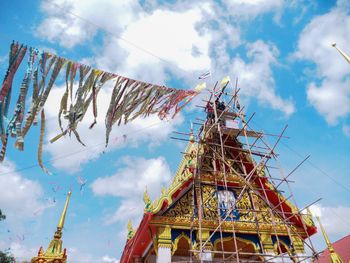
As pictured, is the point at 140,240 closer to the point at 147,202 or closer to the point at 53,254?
the point at 147,202

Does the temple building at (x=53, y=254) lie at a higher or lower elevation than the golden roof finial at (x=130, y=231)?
lower

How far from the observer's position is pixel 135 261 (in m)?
12.2

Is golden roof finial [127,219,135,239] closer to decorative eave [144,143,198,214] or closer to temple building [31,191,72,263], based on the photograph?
decorative eave [144,143,198,214]

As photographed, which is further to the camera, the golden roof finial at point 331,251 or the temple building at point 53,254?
the golden roof finial at point 331,251

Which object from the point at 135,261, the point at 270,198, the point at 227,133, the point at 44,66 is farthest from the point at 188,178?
the point at 44,66

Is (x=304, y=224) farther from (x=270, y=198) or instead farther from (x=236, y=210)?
(x=236, y=210)

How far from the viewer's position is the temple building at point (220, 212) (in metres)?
9.88

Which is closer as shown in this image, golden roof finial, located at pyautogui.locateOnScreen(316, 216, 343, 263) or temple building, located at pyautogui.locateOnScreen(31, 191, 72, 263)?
temple building, located at pyautogui.locateOnScreen(31, 191, 72, 263)

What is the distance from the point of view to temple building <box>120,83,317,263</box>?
32.4ft

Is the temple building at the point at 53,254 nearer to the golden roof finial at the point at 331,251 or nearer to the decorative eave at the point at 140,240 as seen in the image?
the decorative eave at the point at 140,240

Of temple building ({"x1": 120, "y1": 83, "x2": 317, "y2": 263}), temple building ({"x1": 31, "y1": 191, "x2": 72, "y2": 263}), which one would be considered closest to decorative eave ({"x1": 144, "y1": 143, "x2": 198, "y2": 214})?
temple building ({"x1": 120, "y1": 83, "x2": 317, "y2": 263})

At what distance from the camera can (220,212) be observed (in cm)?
1082

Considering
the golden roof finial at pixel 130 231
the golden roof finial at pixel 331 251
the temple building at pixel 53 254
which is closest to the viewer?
the temple building at pixel 53 254

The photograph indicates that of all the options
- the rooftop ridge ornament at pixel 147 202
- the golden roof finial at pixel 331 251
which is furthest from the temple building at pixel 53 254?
the golden roof finial at pixel 331 251
